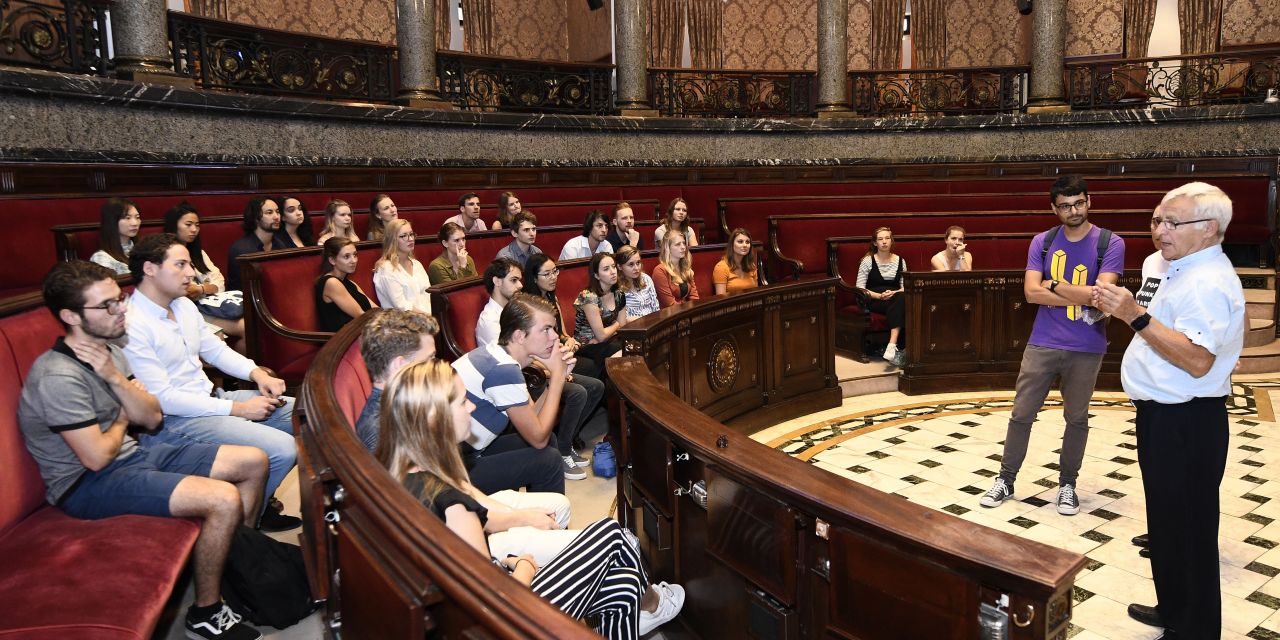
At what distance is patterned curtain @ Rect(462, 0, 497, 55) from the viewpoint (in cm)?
1250

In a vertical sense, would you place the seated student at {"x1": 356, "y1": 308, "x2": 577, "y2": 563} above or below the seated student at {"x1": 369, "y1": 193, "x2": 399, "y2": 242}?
below

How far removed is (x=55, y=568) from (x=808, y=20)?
12794 mm

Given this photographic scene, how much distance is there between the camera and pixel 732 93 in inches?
413

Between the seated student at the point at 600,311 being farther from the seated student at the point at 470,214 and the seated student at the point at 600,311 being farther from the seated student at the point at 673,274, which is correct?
the seated student at the point at 470,214

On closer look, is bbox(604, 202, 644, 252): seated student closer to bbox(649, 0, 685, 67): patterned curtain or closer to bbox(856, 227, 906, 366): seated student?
bbox(856, 227, 906, 366): seated student

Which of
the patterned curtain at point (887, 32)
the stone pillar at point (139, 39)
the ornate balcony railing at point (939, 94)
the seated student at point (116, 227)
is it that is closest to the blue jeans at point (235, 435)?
the seated student at point (116, 227)

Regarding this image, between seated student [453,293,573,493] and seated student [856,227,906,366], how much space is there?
4.11 metres

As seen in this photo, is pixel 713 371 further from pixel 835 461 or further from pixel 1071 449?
pixel 1071 449

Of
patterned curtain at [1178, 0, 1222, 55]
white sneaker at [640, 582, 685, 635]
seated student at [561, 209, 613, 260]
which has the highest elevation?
patterned curtain at [1178, 0, 1222, 55]

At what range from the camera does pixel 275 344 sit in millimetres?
4359

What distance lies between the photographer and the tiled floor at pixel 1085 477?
10.5 feet

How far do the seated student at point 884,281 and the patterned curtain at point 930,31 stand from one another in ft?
22.9

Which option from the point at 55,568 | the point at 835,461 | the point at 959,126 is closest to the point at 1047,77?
the point at 959,126

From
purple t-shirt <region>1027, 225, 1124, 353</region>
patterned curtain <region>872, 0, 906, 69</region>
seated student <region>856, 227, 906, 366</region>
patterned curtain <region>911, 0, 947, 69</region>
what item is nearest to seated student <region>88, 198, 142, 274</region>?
purple t-shirt <region>1027, 225, 1124, 353</region>
